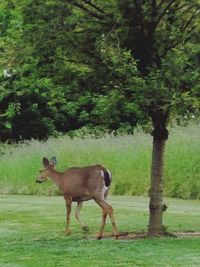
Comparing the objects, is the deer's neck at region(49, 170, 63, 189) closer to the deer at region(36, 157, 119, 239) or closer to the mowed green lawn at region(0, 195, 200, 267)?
Answer: the deer at region(36, 157, 119, 239)

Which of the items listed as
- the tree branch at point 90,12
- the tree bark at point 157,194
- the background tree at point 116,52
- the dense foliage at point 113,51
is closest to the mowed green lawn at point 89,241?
the tree bark at point 157,194

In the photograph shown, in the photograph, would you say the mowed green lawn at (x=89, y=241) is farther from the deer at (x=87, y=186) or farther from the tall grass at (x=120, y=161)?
the tall grass at (x=120, y=161)

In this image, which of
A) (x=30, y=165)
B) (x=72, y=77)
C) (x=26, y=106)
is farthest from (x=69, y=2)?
(x=26, y=106)

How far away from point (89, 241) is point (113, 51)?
8.30ft

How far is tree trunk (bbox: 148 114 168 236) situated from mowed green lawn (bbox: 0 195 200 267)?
15.1 inches

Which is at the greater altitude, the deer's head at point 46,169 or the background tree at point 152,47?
the background tree at point 152,47

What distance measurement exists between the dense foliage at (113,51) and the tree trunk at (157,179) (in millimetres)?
288

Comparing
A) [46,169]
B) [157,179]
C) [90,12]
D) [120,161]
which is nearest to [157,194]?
[157,179]

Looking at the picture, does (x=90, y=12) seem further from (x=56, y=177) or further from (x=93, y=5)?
(x=56, y=177)

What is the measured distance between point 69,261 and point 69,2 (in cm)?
326

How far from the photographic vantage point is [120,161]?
20812 millimetres

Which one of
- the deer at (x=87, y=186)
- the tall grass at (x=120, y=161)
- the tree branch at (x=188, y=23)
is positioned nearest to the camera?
the tree branch at (x=188, y=23)

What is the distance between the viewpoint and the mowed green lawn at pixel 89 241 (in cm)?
876

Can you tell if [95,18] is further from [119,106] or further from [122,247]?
[122,247]
